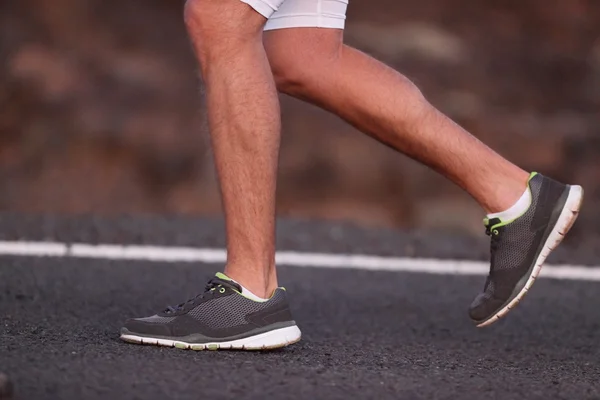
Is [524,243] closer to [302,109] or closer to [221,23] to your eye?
[221,23]

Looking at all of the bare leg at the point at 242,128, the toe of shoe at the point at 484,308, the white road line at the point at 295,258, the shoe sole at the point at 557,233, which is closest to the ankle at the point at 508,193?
the shoe sole at the point at 557,233

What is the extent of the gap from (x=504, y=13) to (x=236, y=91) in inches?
308

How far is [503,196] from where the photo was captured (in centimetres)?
303

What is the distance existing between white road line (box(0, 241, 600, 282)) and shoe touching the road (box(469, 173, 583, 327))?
193cm

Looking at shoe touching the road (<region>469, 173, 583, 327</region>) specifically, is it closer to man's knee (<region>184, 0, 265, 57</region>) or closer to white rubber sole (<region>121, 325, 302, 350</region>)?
white rubber sole (<region>121, 325, 302, 350</region>)

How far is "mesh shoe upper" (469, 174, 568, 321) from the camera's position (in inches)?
118

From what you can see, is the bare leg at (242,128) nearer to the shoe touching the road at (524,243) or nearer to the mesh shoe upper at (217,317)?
the mesh shoe upper at (217,317)

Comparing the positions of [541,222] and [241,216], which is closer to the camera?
[241,216]

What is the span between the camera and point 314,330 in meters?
3.41

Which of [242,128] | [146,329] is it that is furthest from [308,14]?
[146,329]

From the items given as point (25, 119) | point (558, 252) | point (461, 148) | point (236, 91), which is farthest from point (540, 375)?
point (25, 119)

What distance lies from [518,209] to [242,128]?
0.79 metres

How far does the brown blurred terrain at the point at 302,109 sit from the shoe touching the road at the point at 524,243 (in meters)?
6.03

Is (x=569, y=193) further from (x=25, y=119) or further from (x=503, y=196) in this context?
(x=25, y=119)
